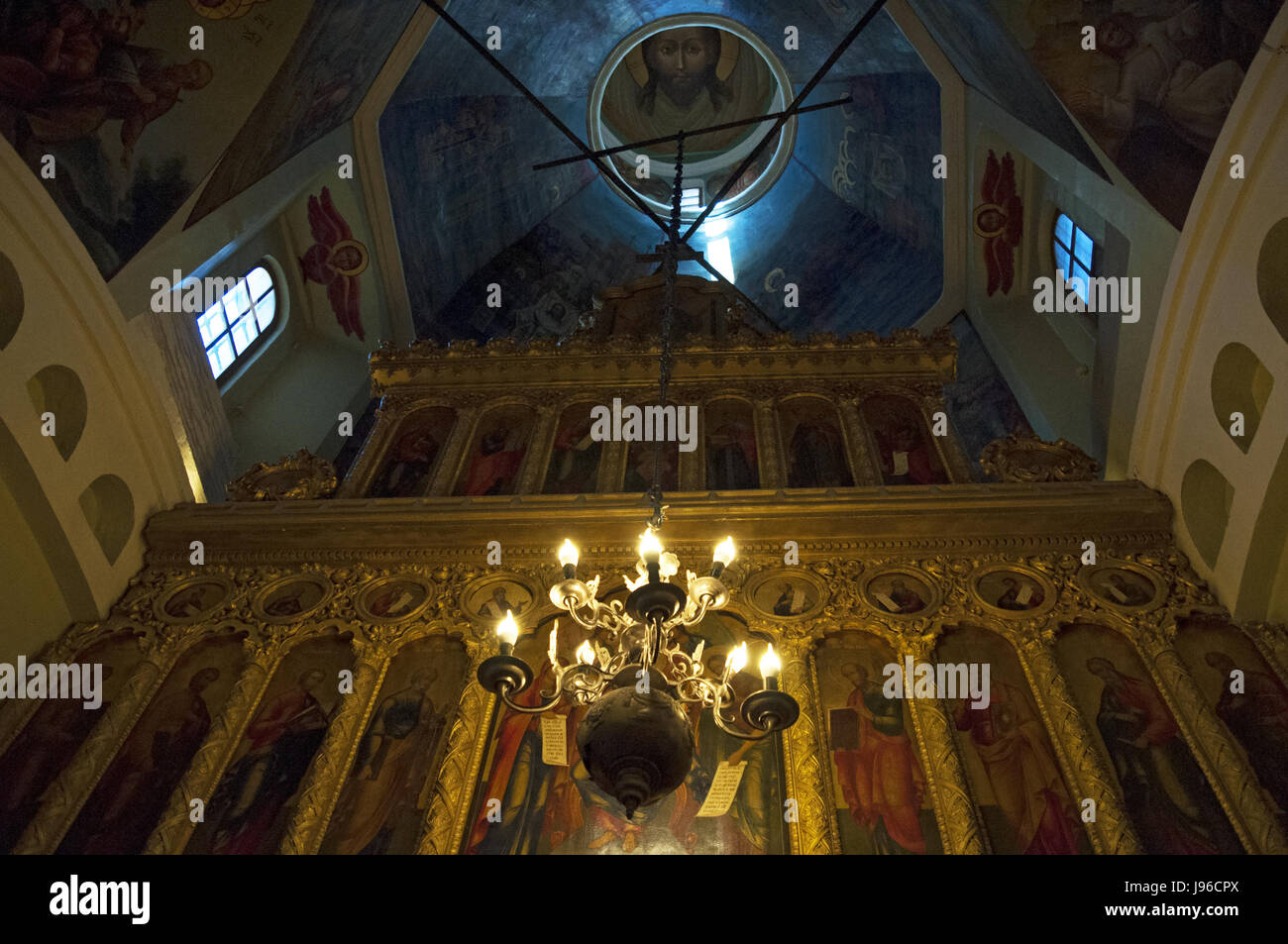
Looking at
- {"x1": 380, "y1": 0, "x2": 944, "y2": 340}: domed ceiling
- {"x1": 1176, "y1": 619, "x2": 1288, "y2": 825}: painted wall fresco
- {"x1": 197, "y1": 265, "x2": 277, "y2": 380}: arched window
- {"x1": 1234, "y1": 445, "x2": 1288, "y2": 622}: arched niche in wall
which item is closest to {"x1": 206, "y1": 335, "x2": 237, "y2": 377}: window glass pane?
{"x1": 197, "y1": 265, "x2": 277, "y2": 380}: arched window

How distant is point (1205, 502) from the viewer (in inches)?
291

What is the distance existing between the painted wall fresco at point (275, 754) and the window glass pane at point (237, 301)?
5.88 meters

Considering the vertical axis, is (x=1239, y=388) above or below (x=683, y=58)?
below

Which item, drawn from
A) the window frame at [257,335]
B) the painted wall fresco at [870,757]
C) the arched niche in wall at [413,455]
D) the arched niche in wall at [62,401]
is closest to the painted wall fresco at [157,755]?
the arched niche in wall at [62,401]

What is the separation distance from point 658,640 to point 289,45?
7.32m

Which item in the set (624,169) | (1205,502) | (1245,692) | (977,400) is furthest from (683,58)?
(1245,692)

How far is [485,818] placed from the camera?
5.58 meters

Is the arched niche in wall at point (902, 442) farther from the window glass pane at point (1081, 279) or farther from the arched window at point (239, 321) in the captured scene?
the arched window at point (239, 321)

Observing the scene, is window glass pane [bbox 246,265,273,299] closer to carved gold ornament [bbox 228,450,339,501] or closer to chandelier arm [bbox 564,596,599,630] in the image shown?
carved gold ornament [bbox 228,450,339,501]

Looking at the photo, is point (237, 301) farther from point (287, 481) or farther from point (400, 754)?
point (400, 754)

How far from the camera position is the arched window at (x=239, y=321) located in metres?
11.0

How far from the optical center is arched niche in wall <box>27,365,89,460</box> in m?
7.34

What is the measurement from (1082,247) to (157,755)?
31.8ft

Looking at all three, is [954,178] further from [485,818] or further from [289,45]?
[485,818]
